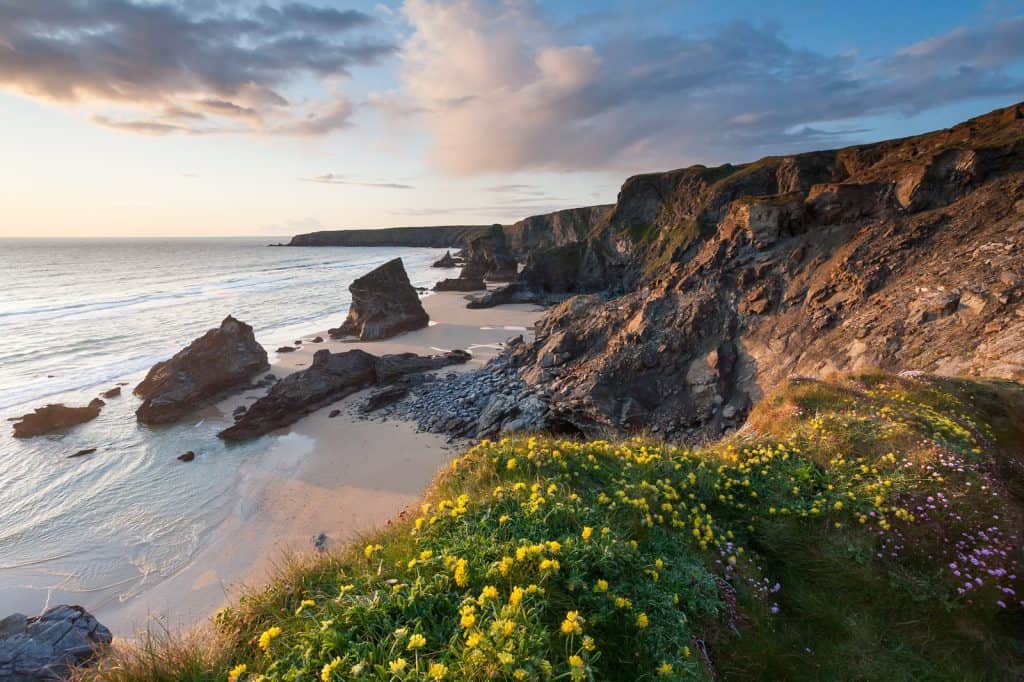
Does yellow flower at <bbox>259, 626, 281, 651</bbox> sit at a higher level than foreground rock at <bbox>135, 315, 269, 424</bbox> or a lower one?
higher

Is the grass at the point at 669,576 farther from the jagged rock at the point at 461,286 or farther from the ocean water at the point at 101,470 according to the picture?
the jagged rock at the point at 461,286

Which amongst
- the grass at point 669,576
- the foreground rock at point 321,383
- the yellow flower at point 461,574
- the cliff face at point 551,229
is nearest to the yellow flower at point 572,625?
the grass at point 669,576

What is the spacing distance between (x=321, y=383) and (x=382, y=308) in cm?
1704

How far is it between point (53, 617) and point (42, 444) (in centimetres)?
1764

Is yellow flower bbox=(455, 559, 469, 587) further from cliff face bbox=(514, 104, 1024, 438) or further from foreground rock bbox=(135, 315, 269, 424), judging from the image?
foreground rock bbox=(135, 315, 269, 424)

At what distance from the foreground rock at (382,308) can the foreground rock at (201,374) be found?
1071 cm

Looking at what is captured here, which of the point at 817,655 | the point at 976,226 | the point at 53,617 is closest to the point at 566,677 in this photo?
the point at 817,655

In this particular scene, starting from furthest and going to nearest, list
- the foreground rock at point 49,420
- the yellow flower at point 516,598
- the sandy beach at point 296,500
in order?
the foreground rock at point 49,420 < the sandy beach at point 296,500 < the yellow flower at point 516,598

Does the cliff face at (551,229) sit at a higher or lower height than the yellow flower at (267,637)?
higher

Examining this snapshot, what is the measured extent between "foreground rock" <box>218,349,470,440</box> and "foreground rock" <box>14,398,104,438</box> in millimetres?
8353

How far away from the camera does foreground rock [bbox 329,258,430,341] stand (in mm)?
40900

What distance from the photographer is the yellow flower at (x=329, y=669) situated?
10.3 ft

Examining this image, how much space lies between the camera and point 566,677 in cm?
312

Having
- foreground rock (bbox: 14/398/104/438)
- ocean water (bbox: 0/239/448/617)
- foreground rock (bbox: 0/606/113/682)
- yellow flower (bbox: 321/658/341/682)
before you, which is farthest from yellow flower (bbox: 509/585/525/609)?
foreground rock (bbox: 14/398/104/438)
